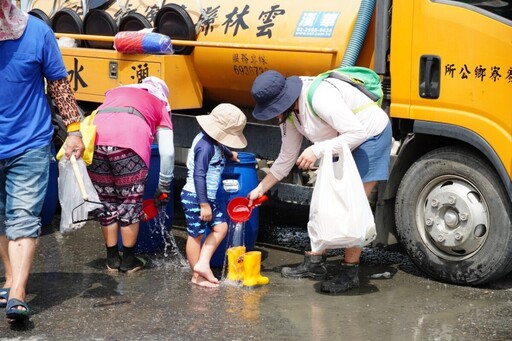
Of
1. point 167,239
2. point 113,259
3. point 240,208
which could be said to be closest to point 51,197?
point 167,239

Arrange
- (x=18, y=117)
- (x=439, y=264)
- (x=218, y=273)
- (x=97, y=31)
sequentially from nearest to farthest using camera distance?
(x=18, y=117)
(x=439, y=264)
(x=218, y=273)
(x=97, y=31)

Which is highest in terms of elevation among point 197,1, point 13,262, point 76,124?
point 197,1

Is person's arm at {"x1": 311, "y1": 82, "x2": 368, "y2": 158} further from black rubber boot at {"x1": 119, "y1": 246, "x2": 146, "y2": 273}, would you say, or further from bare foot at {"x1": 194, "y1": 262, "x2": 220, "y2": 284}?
black rubber boot at {"x1": 119, "y1": 246, "x2": 146, "y2": 273}

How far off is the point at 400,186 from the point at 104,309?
2.15 metres

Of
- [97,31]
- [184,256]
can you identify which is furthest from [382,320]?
[97,31]

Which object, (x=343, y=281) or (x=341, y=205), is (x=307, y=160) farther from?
(x=343, y=281)

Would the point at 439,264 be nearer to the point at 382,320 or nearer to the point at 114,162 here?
the point at 382,320

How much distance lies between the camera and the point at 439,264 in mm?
6137

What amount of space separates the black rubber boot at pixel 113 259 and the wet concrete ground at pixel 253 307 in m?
0.08

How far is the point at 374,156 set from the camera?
19.7ft

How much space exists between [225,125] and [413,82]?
1270 millimetres

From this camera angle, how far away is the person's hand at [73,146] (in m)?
5.48

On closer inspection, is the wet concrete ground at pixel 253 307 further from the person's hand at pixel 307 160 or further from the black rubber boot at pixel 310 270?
the person's hand at pixel 307 160

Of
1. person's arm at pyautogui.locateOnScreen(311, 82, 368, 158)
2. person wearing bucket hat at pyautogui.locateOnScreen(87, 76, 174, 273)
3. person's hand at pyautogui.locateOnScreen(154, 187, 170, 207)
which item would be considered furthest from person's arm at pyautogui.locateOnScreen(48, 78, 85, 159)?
person's arm at pyautogui.locateOnScreen(311, 82, 368, 158)
